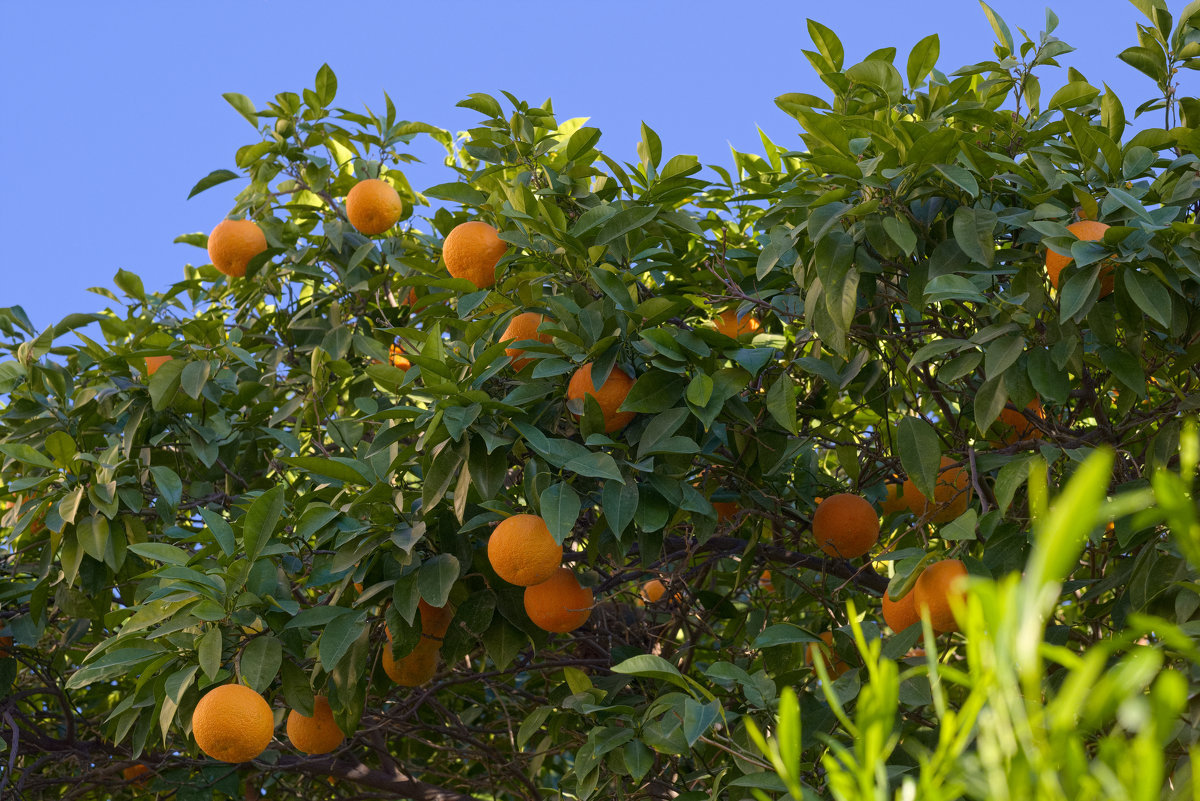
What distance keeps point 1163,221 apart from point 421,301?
5.07 feet

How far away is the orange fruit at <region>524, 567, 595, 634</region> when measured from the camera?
Result: 2.14m

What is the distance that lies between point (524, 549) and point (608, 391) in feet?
1.21

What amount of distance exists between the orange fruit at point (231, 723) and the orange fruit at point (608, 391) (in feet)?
2.65

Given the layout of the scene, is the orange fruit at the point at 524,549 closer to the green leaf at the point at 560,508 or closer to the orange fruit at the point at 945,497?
the green leaf at the point at 560,508

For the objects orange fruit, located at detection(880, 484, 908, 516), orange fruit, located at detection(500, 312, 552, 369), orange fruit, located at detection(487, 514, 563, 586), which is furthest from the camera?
orange fruit, located at detection(880, 484, 908, 516)

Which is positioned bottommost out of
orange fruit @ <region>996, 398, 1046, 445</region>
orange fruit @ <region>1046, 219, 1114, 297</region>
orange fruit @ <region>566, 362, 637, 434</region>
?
orange fruit @ <region>996, 398, 1046, 445</region>

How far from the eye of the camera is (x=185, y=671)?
2000 millimetres

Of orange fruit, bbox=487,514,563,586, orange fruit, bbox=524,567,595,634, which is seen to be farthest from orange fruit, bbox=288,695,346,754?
orange fruit, bbox=487,514,563,586

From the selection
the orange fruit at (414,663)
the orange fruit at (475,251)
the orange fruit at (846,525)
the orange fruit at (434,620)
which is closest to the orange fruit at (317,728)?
the orange fruit at (414,663)

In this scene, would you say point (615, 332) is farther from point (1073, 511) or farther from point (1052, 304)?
point (1073, 511)

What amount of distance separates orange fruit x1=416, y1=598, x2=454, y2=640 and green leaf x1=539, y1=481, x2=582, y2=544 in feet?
1.52

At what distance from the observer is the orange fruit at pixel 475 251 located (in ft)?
7.94

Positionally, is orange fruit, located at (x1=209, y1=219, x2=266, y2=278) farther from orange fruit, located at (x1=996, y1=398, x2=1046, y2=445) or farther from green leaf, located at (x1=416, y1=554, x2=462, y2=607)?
orange fruit, located at (x1=996, y1=398, x2=1046, y2=445)

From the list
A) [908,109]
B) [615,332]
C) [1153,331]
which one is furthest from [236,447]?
[1153,331]
